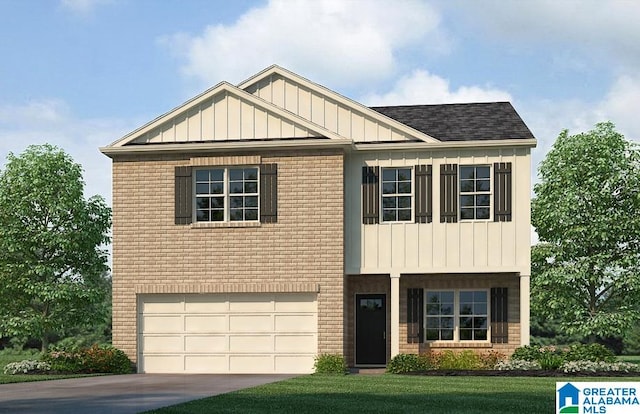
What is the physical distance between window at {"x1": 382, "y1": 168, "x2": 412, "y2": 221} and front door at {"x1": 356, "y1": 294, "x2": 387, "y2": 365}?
8.80 ft

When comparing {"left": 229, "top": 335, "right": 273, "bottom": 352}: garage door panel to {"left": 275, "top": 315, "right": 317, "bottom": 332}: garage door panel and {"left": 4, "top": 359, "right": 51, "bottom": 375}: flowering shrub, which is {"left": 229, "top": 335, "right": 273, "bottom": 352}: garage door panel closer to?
{"left": 275, "top": 315, "right": 317, "bottom": 332}: garage door panel

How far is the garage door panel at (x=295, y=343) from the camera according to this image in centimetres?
2625

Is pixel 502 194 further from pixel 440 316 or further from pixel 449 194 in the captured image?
pixel 440 316

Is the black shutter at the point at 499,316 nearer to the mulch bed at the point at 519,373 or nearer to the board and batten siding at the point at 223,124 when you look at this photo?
the mulch bed at the point at 519,373

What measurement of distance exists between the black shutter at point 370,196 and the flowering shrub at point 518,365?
5.04 meters

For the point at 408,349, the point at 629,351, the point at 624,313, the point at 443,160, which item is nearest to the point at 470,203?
the point at 443,160

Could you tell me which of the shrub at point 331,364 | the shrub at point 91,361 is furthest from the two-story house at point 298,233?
the shrub at point 91,361

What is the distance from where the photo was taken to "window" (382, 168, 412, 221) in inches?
1049

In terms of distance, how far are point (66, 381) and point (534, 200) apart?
16.1m

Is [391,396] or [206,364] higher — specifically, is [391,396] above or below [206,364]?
above

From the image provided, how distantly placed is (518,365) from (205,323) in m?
8.37

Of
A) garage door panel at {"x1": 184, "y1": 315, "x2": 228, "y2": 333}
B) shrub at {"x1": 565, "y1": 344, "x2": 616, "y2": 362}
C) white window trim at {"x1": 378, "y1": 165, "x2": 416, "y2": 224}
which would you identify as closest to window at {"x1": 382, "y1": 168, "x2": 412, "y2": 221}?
white window trim at {"x1": 378, "y1": 165, "x2": 416, "y2": 224}

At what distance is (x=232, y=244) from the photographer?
26.4 metres

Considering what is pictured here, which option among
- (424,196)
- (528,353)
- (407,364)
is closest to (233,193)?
(424,196)
